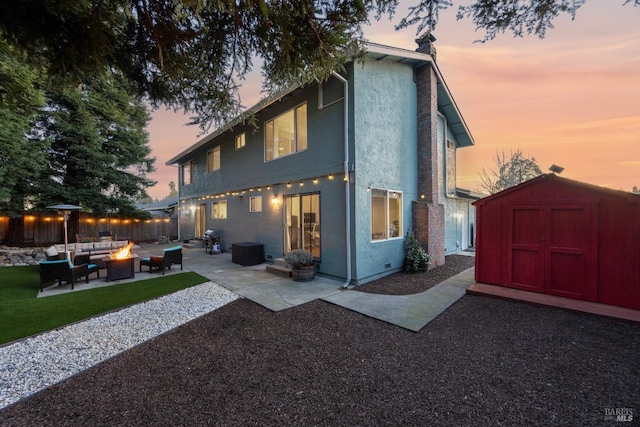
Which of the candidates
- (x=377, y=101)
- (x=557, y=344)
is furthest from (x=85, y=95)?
(x=557, y=344)

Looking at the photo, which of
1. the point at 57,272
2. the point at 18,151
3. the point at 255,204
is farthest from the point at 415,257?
the point at 18,151

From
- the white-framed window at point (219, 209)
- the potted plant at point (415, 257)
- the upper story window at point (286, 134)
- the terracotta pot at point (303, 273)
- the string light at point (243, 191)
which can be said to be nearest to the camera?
the terracotta pot at point (303, 273)

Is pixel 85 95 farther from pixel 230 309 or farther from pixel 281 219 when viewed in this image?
pixel 230 309

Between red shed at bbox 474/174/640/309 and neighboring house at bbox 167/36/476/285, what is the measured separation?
255cm

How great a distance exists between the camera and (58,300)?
5785mm

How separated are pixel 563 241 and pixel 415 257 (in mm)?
3652

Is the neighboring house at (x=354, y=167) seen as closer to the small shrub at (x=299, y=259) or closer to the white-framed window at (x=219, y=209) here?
the small shrub at (x=299, y=259)

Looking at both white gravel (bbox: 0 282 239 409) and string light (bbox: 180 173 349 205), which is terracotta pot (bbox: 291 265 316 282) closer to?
white gravel (bbox: 0 282 239 409)

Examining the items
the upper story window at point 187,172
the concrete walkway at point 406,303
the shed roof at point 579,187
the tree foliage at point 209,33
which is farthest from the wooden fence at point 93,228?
the shed roof at point 579,187

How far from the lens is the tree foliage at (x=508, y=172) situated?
25625 mm

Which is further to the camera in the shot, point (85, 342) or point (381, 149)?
point (381, 149)

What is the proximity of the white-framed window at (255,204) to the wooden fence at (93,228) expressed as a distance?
1131 centimetres

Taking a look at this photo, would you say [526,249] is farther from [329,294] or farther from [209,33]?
[209,33]

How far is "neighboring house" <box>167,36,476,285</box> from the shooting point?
7094mm
